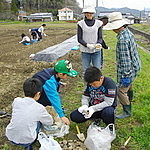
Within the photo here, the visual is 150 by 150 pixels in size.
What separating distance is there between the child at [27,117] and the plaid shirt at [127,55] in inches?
53.1

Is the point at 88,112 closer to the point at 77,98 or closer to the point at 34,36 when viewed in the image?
the point at 77,98

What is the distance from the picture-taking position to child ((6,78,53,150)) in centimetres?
248

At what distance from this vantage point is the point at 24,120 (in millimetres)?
2477

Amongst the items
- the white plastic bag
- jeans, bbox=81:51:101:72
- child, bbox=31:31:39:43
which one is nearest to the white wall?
child, bbox=31:31:39:43

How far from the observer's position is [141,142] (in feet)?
9.91

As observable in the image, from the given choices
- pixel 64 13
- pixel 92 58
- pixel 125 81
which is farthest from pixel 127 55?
pixel 64 13

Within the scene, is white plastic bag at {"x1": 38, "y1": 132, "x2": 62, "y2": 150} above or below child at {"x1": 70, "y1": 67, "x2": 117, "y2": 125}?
below

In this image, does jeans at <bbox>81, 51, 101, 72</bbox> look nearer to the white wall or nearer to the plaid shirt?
the plaid shirt

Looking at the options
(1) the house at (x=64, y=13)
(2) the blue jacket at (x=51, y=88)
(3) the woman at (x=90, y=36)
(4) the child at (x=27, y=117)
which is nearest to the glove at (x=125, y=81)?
(2) the blue jacket at (x=51, y=88)

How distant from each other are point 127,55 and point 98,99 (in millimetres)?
766

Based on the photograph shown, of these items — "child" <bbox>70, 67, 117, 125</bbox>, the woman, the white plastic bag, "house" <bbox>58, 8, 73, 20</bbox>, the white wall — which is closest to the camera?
the white plastic bag

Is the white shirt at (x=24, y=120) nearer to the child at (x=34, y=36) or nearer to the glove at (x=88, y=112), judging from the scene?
the glove at (x=88, y=112)

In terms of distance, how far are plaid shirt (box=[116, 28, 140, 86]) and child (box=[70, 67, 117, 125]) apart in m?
0.37

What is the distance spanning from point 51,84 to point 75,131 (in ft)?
2.74
